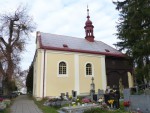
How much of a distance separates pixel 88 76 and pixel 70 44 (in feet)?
14.8

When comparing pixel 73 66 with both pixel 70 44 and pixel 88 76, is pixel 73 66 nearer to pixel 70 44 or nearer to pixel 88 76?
pixel 88 76

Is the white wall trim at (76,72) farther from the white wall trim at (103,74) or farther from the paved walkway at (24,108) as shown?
the paved walkway at (24,108)

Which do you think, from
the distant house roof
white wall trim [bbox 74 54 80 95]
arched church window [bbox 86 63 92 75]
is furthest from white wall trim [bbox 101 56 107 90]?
white wall trim [bbox 74 54 80 95]

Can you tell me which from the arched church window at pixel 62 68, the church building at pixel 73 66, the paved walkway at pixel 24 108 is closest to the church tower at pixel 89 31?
the church building at pixel 73 66

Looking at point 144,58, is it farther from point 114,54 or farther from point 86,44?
point 86,44

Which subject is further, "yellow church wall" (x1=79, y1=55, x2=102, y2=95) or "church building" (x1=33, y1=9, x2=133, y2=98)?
"yellow church wall" (x1=79, y1=55, x2=102, y2=95)

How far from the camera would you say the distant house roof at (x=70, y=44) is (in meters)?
25.0

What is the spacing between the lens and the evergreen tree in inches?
760

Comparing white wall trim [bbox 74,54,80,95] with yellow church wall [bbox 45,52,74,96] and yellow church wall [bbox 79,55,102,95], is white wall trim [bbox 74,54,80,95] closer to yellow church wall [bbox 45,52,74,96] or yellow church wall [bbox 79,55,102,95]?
yellow church wall [bbox 79,55,102,95]

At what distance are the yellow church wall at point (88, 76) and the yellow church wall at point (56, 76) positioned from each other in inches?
46.9

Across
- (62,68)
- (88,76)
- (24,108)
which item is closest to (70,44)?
(62,68)

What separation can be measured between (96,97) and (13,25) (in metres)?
13.5

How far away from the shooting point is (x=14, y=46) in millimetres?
25422

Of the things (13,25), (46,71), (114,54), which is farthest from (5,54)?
(114,54)
